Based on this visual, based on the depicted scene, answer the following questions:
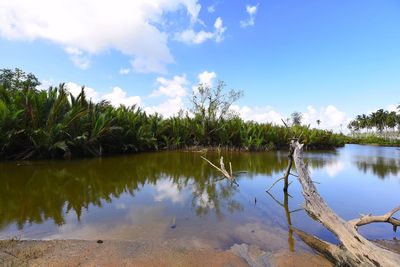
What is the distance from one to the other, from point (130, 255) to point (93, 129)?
764 centimetres

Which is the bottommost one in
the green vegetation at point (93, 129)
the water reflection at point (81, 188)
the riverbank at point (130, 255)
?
the riverbank at point (130, 255)

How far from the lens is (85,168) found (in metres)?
7.08

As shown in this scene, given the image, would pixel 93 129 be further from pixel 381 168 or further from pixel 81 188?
pixel 381 168

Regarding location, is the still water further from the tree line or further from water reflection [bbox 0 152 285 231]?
the tree line

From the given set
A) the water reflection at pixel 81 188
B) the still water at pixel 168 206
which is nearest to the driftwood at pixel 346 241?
the still water at pixel 168 206

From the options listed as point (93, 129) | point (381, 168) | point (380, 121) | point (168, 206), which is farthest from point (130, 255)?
point (380, 121)

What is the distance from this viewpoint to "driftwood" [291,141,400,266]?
2.00 metres

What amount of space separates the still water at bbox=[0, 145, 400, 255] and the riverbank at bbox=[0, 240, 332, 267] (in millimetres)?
181

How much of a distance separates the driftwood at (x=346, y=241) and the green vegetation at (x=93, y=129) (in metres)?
1.56

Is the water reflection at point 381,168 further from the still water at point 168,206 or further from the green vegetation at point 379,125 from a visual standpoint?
the green vegetation at point 379,125

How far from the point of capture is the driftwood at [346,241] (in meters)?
2.00

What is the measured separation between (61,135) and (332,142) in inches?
806

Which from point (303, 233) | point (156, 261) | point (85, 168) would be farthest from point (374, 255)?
point (85, 168)

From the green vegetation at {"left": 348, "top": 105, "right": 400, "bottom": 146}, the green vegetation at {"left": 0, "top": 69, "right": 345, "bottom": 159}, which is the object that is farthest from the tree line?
the green vegetation at {"left": 0, "top": 69, "right": 345, "bottom": 159}
